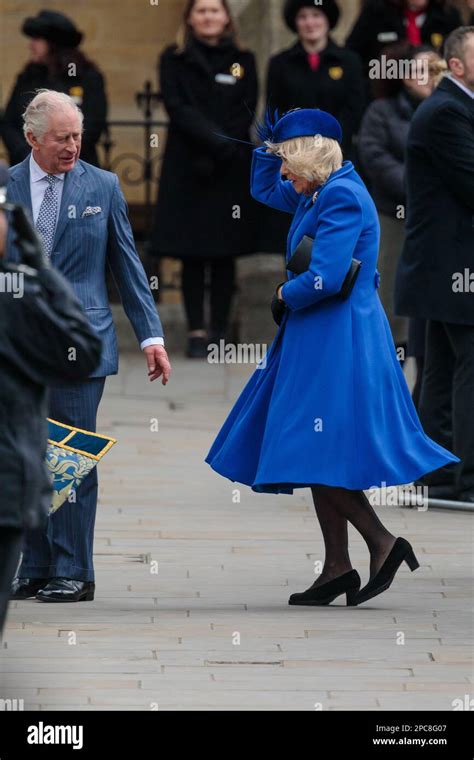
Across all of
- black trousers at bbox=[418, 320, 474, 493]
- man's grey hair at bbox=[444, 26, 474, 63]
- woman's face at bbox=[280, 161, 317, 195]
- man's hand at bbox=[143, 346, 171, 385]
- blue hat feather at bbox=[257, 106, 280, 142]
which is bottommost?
black trousers at bbox=[418, 320, 474, 493]

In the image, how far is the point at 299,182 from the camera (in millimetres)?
7262

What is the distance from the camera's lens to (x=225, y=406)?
39.6 ft

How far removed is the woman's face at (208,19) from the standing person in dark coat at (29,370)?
8.15 meters

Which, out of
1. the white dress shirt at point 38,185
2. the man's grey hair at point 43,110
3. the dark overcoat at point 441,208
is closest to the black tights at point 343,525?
the white dress shirt at point 38,185

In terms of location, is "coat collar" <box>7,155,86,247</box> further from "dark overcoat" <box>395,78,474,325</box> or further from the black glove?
"dark overcoat" <box>395,78,474,325</box>

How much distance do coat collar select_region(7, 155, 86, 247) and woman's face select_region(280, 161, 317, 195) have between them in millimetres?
706

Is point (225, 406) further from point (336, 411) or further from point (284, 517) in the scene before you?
point (336, 411)

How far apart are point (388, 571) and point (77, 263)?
1.51m

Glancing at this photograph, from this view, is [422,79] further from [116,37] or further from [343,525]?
[116,37]

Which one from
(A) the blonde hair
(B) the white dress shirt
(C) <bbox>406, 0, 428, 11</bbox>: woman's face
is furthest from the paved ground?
(C) <bbox>406, 0, 428, 11</bbox>: woman's face

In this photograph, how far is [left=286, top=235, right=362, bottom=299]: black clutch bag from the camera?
7199 mm

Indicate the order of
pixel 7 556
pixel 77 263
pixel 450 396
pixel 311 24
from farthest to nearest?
pixel 311 24 → pixel 450 396 → pixel 77 263 → pixel 7 556

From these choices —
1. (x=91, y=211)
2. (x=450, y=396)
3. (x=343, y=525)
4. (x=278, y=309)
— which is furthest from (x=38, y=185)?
(x=450, y=396)

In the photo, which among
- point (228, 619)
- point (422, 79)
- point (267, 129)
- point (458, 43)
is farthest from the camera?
point (422, 79)
